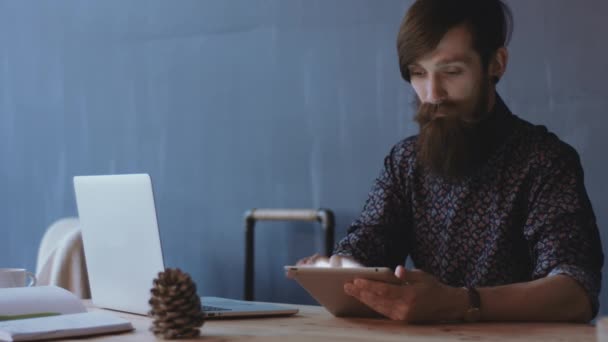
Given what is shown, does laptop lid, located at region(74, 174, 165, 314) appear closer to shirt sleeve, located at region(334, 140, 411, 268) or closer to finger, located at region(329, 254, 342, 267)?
finger, located at region(329, 254, 342, 267)

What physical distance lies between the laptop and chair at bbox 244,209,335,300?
992 mm

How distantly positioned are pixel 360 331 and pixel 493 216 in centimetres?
65

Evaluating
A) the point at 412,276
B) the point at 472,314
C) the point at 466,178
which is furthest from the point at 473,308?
the point at 466,178

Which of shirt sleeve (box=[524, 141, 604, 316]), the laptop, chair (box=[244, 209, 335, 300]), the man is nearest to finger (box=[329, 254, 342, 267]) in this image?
the man

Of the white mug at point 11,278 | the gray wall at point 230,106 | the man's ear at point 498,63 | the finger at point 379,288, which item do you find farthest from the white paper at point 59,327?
the gray wall at point 230,106

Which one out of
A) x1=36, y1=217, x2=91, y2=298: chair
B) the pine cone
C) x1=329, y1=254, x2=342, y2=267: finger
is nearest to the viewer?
the pine cone

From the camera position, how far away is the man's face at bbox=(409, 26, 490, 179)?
1.93 meters

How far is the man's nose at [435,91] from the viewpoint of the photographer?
6.32ft

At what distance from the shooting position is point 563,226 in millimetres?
1706

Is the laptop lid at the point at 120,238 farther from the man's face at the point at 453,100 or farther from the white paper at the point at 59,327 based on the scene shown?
the man's face at the point at 453,100

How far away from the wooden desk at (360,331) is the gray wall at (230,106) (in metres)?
1.06

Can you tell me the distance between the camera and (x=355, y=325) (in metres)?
1.46

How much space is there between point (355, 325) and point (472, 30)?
83 cm

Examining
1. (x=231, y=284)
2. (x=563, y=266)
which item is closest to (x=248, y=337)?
(x=563, y=266)
